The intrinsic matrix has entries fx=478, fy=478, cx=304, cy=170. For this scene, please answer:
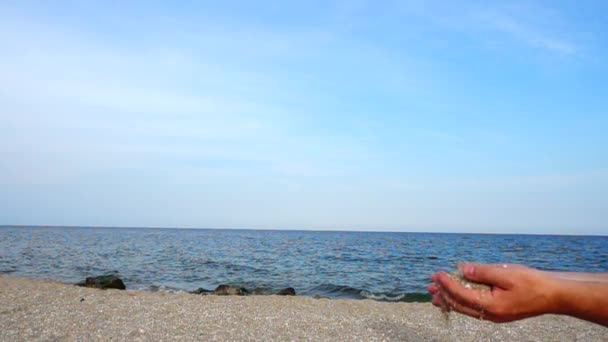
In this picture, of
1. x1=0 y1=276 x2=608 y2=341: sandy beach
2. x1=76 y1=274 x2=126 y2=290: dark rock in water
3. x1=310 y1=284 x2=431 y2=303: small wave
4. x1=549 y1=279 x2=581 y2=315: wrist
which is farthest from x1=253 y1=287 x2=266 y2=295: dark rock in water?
x1=549 y1=279 x2=581 y2=315: wrist

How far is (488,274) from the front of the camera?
252cm

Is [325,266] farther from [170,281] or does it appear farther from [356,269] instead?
[170,281]

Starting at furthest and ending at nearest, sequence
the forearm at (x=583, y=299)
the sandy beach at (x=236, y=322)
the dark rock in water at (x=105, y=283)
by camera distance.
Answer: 1. the dark rock in water at (x=105, y=283)
2. the sandy beach at (x=236, y=322)
3. the forearm at (x=583, y=299)

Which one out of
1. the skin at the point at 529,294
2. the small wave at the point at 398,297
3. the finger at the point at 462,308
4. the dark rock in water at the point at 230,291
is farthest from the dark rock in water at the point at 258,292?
the skin at the point at 529,294

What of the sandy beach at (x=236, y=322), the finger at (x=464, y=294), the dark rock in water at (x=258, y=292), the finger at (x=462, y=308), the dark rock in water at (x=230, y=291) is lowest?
the dark rock in water at (x=258, y=292)

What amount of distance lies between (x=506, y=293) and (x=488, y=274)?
126 mm

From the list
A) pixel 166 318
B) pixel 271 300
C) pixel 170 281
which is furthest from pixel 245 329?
pixel 170 281

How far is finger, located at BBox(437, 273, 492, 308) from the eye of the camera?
2.53 m

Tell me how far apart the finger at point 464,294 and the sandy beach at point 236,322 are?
684 cm

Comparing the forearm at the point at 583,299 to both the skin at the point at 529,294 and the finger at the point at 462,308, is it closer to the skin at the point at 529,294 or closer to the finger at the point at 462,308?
the skin at the point at 529,294

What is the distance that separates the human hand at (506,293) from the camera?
241 cm

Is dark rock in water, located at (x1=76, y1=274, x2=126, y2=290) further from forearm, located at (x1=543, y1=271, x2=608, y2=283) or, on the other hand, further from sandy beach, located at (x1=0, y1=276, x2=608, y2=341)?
forearm, located at (x1=543, y1=271, x2=608, y2=283)

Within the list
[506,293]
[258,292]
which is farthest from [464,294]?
[258,292]

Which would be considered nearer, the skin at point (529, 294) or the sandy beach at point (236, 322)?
the skin at point (529, 294)
